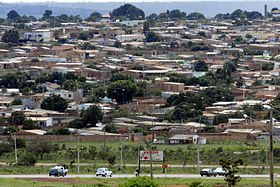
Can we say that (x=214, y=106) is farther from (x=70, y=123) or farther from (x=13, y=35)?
(x=13, y=35)

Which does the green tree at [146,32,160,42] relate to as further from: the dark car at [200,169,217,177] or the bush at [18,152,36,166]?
the dark car at [200,169,217,177]

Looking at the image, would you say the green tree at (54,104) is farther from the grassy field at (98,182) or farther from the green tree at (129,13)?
the green tree at (129,13)

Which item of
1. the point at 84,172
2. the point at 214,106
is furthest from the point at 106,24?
the point at 84,172

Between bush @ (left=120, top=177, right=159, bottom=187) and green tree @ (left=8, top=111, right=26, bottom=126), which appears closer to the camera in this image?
bush @ (left=120, top=177, right=159, bottom=187)

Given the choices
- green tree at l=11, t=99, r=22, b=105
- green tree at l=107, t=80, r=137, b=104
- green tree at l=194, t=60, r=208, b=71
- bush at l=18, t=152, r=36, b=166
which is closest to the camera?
bush at l=18, t=152, r=36, b=166

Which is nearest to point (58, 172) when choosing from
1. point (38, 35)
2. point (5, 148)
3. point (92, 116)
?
point (5, 148)

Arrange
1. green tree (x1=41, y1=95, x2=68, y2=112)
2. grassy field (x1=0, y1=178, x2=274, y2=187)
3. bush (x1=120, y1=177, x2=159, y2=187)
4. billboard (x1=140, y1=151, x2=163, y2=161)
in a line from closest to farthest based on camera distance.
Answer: bush (x1=120, y1=177, x2=159, y2=187)
grassy field (x1=0, y1=178, x2=274, y2=187)
billboard (x1=140, y1=151, x2=163, y2=161)
green tree (x1=41, y1=95, x2=68, y2=112)

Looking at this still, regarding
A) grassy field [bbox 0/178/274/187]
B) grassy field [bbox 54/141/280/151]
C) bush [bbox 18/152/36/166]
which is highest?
grassy field [bbox 0/178/274/187]

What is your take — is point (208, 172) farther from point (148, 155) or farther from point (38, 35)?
point (38, 35)

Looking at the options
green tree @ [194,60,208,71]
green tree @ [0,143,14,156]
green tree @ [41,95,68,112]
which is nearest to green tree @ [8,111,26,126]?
green tree @ [41,95,68,112]
